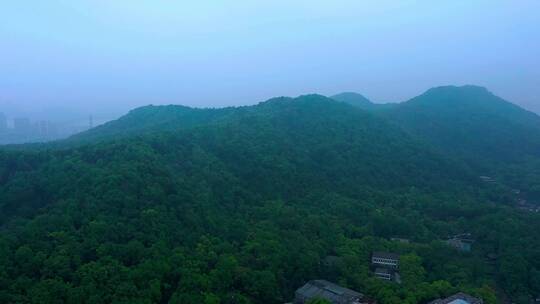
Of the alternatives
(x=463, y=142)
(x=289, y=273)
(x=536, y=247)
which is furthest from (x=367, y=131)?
(x=289, y=273)

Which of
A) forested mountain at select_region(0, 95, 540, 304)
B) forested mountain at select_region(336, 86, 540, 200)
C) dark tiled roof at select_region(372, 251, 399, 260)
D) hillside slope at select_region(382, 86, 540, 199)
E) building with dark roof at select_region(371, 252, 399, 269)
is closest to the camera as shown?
forested mountain at select_region(0, 95, 540, 304)

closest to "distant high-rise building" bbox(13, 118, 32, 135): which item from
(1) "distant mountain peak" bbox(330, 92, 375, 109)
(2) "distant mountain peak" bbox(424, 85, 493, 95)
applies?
(1) "distant mountain peak" bbox(330, 92, 375, 109)

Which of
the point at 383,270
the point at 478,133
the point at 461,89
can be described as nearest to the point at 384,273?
the point at 383,270

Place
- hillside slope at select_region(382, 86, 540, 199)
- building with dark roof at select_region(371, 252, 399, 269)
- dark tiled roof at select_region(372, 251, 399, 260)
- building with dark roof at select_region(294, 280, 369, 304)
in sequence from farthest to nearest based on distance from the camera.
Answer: hillside slope at select_region(382, 86, 540, 199) → dark tiled roof at select_region(372, 251, 399, 260) → building with dark roof at select_region(371, 252, 399, 269) → building with dark roof at select_region(294, 280, 369, 304)

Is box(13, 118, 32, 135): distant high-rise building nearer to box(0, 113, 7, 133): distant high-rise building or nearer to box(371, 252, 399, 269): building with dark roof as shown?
box(0, 113, 7, 133): distant high-rise building

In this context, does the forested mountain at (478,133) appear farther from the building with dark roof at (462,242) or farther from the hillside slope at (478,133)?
the building with dark roof at (462,242)

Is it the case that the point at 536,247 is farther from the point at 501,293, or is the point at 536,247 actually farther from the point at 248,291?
the point at 248,291
